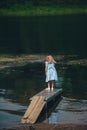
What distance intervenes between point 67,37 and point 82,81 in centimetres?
3548

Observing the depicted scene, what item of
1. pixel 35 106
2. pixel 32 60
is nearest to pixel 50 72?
pixel 35 106

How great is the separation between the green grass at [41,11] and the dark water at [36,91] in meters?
87.6

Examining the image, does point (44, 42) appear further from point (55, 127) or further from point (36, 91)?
point (55, 127)

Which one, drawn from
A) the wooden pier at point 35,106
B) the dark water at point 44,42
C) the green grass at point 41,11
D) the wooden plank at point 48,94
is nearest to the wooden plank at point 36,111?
the wooden pier at point 35,106

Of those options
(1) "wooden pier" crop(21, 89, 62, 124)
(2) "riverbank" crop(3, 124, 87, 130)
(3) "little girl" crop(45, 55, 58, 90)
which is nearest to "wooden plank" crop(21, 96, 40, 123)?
(1) "wooden pier" crop(21, 89, 62, 124)

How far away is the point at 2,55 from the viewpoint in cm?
5478

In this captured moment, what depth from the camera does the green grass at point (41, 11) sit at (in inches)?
5276

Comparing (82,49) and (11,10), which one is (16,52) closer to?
(82,49)

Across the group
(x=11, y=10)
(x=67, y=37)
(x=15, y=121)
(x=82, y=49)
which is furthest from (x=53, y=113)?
(x=11, y=10)

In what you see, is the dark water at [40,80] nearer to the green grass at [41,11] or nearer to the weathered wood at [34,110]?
the weathered wood at [34,110]

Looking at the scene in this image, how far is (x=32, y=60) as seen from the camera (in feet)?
165

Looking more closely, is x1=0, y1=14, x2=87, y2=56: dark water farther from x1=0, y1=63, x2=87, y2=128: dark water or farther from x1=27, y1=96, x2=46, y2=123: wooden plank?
x1=27, y1=96, x2=46, y2=123: wooden plank

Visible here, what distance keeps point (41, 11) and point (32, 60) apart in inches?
3396

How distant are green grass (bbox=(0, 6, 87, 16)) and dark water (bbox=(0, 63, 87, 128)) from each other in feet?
288
